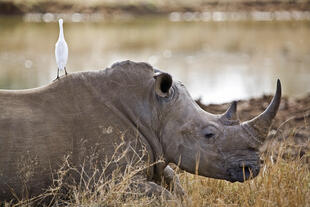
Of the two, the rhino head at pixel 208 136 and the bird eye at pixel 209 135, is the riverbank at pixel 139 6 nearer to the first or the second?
the rhino head at pixel 208 136

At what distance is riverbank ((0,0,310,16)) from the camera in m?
35.6

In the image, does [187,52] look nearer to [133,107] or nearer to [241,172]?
[133,107]

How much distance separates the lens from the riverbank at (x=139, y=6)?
3556 centimetres

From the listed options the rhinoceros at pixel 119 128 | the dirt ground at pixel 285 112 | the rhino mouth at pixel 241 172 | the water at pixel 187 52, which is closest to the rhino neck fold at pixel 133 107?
the rhinoceros at pixel 119 128

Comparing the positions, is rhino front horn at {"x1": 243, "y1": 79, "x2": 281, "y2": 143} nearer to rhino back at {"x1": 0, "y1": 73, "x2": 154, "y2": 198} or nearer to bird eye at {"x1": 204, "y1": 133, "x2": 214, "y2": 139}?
bird eye at {"x1": 204, "y1": 133, "x2": 214, "y2": 139}

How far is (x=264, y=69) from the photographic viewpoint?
18.6m

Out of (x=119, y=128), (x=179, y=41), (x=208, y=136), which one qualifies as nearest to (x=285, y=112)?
(x=208, y=136)

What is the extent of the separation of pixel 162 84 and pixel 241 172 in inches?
35.8

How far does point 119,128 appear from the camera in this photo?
4840 mm

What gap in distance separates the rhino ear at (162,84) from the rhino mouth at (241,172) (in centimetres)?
78

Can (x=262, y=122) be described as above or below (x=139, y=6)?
below

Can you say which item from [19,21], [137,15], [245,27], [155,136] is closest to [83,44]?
[19,21]

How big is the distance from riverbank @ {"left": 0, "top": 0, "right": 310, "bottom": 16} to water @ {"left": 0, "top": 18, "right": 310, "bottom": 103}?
304 cm

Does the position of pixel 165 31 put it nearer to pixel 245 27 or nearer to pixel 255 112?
pixel 245 27
